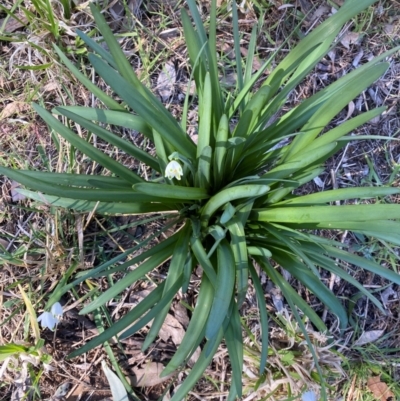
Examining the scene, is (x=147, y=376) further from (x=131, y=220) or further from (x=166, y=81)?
(x=166, y=81)

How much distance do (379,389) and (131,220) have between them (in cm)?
119

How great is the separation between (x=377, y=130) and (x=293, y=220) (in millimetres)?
932

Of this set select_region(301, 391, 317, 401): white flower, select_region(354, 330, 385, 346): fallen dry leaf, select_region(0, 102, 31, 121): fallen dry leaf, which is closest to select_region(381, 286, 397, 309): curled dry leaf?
select_region(354, 330, 385, 346): fallen dry leaf

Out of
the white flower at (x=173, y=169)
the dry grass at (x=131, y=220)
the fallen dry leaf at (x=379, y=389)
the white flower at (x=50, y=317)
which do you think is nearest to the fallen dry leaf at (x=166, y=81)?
the dry grass at (x=131, y=220)

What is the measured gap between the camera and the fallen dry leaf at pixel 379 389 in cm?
170

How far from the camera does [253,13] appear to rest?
179 cm

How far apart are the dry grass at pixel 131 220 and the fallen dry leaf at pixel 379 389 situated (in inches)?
1.8

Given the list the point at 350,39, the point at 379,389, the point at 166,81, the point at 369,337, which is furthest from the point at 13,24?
the point at 379,389

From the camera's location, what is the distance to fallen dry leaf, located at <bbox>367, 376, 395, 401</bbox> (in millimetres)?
1704

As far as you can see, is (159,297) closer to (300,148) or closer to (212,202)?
(212,202)

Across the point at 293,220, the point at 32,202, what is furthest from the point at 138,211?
the point at 32,202

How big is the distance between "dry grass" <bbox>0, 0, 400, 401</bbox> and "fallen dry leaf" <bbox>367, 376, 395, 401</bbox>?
45mm

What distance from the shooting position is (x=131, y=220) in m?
1.58

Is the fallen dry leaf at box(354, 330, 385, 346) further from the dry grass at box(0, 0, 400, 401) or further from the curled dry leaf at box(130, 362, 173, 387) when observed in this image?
the curled dry leaf at box(130, 362, 173, 387)
